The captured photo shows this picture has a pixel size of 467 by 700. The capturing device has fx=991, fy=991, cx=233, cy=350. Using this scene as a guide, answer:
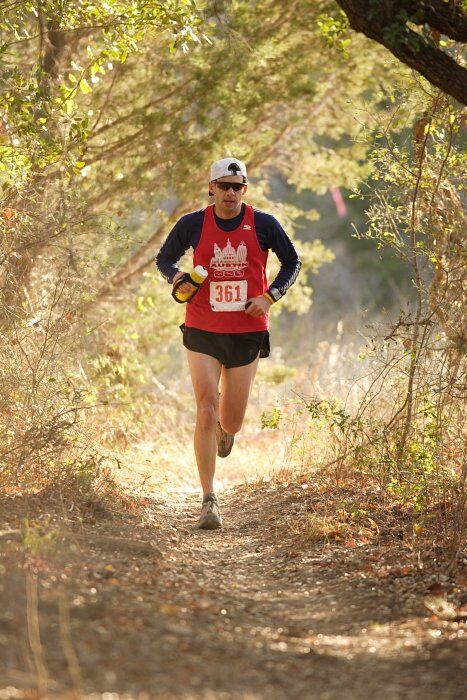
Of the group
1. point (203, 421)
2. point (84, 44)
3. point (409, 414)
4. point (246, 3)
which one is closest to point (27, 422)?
point (203, 421)

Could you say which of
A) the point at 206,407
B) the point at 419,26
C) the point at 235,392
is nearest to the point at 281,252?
the point at 235,392

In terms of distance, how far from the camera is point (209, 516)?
19.6 feet

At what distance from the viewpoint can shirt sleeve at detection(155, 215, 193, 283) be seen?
6.25 meters

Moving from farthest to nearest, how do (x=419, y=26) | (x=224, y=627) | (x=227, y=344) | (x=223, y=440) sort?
(x=223, y=440) → (x=227, y=344) → (x=419, y=26) → (x=224, y=627)

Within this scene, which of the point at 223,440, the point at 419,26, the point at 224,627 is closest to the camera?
the point at 224,627

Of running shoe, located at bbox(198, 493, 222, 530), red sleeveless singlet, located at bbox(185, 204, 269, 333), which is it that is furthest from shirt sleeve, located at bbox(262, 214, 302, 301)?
running shoe, located at bbox(198, 493, 222, 530)

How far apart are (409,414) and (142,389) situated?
5119 millimetres

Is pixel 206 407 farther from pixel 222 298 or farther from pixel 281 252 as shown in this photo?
pixel 281 252

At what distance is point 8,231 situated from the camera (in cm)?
610

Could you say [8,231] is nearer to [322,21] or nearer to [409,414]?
[322,21]

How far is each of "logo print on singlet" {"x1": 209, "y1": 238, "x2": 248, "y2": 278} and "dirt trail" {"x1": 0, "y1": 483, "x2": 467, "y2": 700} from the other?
66.3 inches

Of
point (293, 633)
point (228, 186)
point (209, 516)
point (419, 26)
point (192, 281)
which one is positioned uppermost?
point (419, 26)

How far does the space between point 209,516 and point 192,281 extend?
1420 mm

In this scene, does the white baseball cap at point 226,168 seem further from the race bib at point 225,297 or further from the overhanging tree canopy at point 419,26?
the overhanging tree canopy at point 419,26
